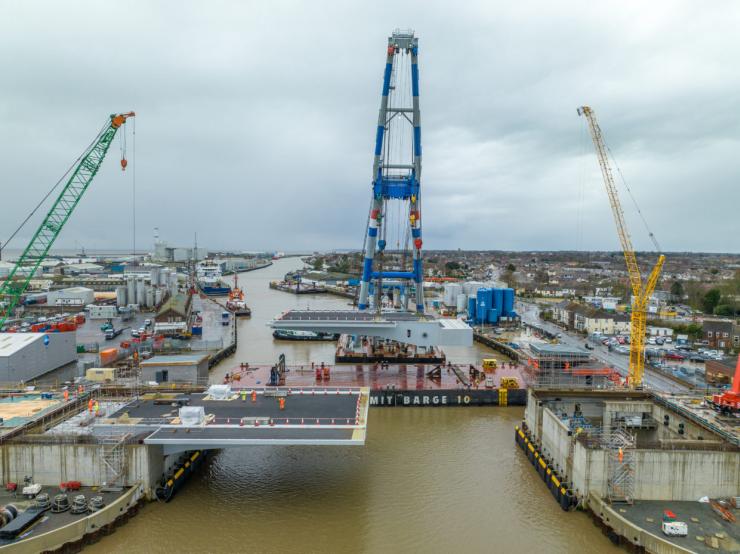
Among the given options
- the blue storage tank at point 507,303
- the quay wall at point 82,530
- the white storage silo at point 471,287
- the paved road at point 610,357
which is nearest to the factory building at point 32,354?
the quay wall at point 82,530

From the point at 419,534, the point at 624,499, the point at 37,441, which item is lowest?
the point at 419,534

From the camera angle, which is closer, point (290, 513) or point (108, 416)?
point (290, 513)

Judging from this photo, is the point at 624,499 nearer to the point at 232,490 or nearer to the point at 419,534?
the point at 419,534

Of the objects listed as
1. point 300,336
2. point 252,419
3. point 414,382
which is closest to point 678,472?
point 252,419

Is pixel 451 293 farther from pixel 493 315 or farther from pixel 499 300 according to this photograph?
pixel 493 315

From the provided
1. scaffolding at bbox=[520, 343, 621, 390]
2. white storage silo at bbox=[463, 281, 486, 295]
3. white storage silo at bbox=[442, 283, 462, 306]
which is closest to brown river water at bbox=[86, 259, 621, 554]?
scaffolding at bbox=[520, 343, 621, 390]

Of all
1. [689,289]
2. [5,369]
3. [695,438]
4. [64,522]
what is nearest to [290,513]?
[64,522]
